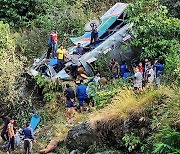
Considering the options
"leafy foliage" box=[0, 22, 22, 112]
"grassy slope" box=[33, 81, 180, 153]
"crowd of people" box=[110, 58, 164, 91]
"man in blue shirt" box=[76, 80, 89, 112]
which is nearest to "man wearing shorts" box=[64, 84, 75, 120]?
"man in blue shirt" box=[76, 80, 89, 112]

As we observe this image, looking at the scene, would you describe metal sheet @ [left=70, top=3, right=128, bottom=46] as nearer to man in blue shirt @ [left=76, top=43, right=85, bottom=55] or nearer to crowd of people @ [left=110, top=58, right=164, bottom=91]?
man in blue shirt @ [left=76, top=43, right=85, bottom=55]

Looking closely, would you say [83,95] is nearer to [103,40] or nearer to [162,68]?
[162,68]

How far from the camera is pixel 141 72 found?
47.8 feet

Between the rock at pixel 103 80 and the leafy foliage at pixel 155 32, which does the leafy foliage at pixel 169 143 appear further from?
the rock at pixel 103 80

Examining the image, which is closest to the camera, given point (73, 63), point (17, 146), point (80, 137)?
point (80, 137)

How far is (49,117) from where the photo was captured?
16672mm

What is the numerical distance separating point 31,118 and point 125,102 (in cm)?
540

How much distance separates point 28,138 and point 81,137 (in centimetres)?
169

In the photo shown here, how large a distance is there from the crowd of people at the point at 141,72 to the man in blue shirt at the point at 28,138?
3.48 m

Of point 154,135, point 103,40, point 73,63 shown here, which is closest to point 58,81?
point 73,63

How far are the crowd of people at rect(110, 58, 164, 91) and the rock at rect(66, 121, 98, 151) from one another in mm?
1983

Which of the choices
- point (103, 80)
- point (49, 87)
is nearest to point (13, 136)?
point (49, 87)

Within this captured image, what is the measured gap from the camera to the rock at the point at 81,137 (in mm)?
13250

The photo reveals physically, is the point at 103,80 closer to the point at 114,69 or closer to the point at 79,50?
the point at 114,69
